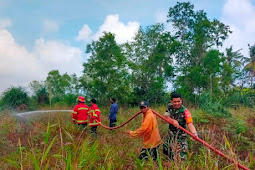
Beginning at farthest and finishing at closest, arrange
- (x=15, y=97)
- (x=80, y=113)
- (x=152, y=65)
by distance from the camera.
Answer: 1. (x=152, y=65)
2. (x=15, y=97)
3. (x=80, y=113)

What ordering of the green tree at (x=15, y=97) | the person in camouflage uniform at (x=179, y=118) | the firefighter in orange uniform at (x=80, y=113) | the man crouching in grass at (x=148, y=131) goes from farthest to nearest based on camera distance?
the green tree at (x=15, y=97) < the firefighter in orange uniform at (x=80, y=113) < the man crouching in grass at (x=148, y=131) < the person in camouflage uniform at (x=179, y=118)

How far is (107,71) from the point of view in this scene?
721 inches

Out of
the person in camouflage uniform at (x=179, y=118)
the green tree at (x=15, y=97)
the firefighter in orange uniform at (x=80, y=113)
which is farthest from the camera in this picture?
the green tree at (x=15, y=97)

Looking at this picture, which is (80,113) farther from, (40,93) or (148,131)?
(40,93)

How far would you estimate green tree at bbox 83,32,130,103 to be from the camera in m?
18.3

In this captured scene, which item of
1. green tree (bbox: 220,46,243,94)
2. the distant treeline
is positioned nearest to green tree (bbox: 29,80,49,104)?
the distant treeline

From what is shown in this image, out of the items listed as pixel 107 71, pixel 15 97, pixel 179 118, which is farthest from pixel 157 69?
pixel 179 118

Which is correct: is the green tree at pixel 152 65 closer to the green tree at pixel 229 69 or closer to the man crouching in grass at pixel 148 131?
the green tree at pixel 229 69

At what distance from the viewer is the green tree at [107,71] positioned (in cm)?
1828

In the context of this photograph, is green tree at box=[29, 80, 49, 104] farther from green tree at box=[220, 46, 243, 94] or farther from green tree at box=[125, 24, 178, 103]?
green tree at box=[220, 46, 243, 94]

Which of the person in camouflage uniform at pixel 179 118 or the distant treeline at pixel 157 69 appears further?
the distant treeline at pixel 157 69

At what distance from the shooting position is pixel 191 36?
22125 mm

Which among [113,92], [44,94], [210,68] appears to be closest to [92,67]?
[113,92]

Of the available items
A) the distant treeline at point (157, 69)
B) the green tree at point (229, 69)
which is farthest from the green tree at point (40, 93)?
the green tree at point (229, 69)
